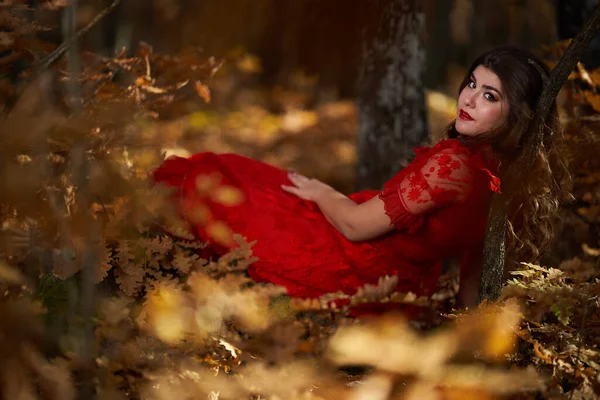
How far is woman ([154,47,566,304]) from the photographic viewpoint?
7.48 feet

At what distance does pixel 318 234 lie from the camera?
2.72 m

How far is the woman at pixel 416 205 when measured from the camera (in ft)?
7.48

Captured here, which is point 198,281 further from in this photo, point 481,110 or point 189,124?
point 189,124

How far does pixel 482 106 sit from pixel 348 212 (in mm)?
709

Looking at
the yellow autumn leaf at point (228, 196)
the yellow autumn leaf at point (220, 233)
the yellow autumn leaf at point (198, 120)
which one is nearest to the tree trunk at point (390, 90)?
the yellow autumn leaf at point (228, 196)

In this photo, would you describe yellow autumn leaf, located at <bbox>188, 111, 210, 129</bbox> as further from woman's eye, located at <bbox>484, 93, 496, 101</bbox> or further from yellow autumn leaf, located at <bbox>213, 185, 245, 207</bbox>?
woman's eye, located at <bbox>484, 93, 496, 101</bbox>

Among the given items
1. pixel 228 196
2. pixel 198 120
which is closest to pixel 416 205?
pixel 228 196

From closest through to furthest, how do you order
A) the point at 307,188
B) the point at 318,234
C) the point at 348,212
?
the point at 348,212, the point at 318,234, the point at 307,188

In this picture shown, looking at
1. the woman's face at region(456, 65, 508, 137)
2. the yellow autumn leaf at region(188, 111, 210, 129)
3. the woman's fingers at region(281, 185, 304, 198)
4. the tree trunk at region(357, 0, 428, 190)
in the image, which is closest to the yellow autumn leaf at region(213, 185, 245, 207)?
the woman's fingers at region(281, 185, 304, 198)

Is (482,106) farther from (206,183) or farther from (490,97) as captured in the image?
(206,183)

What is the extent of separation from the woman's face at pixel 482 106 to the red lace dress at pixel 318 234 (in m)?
0.20

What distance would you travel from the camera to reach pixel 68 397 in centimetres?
139

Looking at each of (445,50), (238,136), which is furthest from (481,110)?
(445,50)

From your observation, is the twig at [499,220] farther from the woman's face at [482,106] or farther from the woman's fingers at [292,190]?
the woman's fingers at [292,190]
